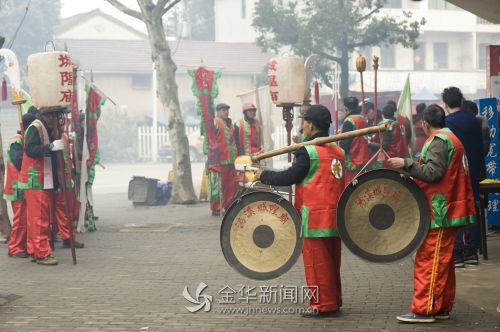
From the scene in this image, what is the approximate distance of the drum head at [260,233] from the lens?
8.07m

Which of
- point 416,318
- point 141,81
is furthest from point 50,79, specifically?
point 141,81

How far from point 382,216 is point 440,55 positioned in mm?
49520

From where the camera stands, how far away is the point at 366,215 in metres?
7.92

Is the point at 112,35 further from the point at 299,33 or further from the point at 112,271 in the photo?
the point at 112,271

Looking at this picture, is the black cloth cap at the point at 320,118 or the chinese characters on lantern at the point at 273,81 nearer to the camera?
the black cloth cap at the point at 320,118

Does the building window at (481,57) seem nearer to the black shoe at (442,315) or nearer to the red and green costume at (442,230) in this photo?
the red and green costume at (442,230)

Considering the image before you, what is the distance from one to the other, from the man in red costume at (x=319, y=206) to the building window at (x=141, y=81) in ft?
147

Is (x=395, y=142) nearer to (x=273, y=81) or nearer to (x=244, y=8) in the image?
(x=273, y=81)

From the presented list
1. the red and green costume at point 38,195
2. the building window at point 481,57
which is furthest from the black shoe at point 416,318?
the building window at point 481,57

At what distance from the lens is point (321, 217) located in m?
7.95

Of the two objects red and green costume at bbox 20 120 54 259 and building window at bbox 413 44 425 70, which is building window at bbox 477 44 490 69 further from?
red and green costume at bbox 20 120 54 259

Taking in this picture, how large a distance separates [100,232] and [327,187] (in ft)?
27.0

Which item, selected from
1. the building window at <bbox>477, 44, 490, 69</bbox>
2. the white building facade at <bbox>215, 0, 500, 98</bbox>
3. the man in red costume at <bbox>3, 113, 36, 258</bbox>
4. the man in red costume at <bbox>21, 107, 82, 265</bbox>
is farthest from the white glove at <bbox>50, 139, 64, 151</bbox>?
the building window at <bbox>477, 44, 490, 69</bbox>

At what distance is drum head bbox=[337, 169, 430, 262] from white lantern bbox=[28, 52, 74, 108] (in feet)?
18.2
